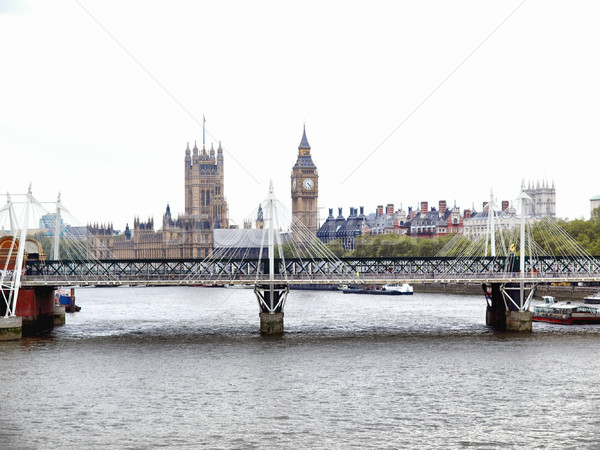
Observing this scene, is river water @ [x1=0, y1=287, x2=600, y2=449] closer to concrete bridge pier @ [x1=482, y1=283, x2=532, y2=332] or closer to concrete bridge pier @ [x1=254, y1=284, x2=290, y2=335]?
concrete bridge pier @ [x1=482, y1=283, x2=532, y2=332]

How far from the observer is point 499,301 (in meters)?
63.1

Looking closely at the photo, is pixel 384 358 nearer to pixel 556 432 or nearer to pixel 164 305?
pixel 556 432

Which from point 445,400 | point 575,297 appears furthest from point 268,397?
point 575,297

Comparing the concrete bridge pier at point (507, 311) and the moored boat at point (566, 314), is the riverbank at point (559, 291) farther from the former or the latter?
the concrete bridge pier at point (507, 311)

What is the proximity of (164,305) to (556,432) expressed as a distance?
231ft

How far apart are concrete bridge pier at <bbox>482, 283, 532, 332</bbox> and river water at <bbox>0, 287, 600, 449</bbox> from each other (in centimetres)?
107

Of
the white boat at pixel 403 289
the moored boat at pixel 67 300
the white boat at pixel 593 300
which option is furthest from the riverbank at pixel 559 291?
the moored boat at pixel 67 300

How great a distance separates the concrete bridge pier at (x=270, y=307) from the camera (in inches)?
2269

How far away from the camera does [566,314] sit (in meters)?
66.8

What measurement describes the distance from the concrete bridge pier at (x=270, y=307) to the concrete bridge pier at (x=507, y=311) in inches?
556

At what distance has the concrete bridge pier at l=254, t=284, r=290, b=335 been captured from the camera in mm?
57625

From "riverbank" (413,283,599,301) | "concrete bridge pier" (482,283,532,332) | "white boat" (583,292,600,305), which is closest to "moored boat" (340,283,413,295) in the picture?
"riverbank" (413,283,599,301)

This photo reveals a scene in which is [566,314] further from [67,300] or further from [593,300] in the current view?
[67,300]

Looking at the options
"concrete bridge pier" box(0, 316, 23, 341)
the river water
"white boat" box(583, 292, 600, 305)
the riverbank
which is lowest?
the river water
